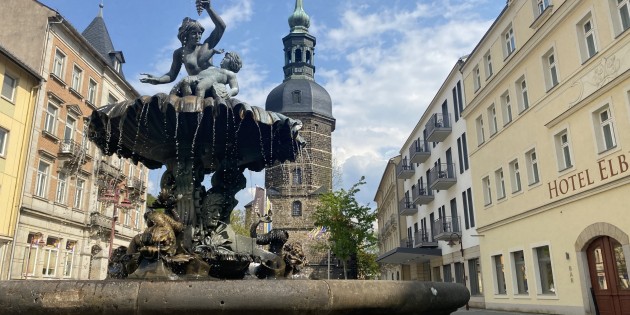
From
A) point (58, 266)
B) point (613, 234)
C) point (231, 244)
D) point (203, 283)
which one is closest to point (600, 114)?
point (613, 234)

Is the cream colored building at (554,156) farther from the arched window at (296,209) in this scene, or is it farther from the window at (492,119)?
the arched window at (296,209)

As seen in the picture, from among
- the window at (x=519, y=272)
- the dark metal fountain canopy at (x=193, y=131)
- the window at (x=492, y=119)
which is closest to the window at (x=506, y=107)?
the window at (x=492, y=119)

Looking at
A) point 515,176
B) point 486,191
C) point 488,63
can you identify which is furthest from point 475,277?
point 488,63

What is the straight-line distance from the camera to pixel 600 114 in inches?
629

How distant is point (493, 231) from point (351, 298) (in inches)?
822

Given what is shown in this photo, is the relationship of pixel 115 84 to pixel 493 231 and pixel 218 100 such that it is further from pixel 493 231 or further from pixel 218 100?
pixel 218 100

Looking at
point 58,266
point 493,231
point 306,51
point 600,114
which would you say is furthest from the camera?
point 306,51

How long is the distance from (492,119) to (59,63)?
77.3 feet

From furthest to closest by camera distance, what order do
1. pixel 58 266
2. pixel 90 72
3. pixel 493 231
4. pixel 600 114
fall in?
pixel 90 72
pixel 58 266
pixel 493 231
pixel 600 114

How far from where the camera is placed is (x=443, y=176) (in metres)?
29.6

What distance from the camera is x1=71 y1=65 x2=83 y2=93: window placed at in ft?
97.9

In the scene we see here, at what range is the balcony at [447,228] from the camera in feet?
93.1

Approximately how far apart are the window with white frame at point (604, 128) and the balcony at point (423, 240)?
17.9m

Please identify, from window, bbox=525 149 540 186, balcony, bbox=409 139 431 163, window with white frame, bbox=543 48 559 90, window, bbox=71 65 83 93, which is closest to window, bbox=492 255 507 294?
window, bbox=525 149 540 186
